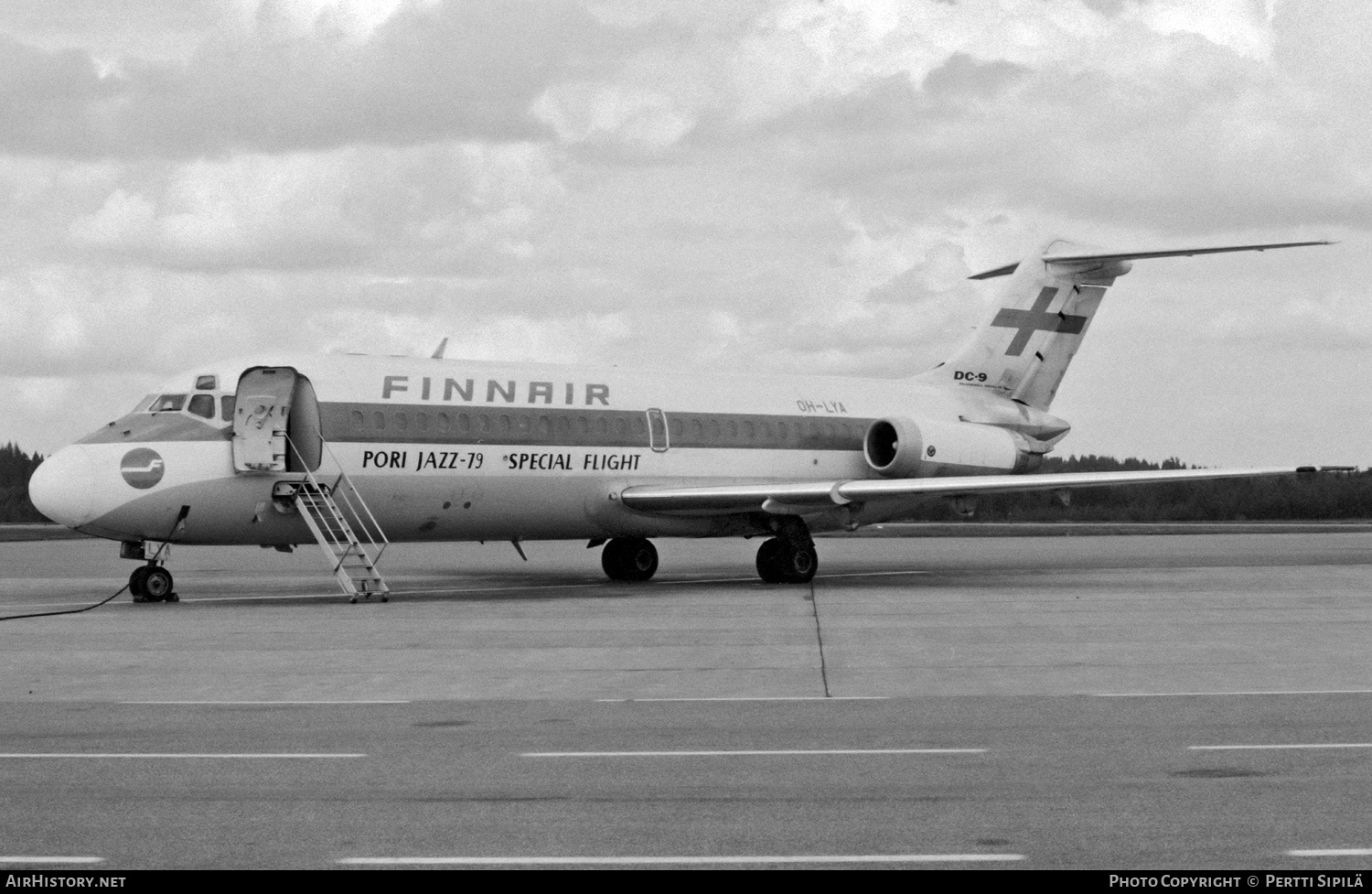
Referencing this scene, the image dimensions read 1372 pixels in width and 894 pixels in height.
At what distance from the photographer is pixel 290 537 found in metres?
23.5

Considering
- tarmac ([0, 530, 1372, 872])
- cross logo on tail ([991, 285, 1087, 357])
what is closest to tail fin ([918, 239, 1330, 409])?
cross logo on tail ([991, 285, 1087, 357])

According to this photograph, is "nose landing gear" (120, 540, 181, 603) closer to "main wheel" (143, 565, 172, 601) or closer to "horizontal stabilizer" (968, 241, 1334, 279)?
"main wheel" (143, 565, 172, 601)

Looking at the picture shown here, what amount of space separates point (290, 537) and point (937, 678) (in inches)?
502

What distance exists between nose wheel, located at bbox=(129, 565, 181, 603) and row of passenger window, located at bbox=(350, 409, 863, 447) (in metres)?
3.44

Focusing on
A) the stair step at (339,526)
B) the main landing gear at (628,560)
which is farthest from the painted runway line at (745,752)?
the main landing gear at (628,560)

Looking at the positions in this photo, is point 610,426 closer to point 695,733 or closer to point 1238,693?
point 1238,693

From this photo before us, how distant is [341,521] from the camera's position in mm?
22953

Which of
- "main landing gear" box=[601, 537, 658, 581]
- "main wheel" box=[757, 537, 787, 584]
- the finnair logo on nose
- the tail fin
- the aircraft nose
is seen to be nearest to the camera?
the aircraft nose

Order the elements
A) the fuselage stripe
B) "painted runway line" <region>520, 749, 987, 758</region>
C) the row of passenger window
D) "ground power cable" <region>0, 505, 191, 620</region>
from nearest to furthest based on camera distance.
A: "painted runway line" <region>520, 749, 987, 758</region> → "ground power cable" <region>0, 505, 191, 620</region> → the fuselage stripe → the row of passenger window

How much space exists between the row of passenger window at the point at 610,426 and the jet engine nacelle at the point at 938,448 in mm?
593

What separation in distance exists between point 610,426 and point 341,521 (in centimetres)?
552

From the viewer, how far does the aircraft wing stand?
86.1 feet

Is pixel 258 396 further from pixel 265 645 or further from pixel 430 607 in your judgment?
pixel 265 645

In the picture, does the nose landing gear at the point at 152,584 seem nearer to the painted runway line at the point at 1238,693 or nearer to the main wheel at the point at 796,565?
the main wheel at the point at 796,565
